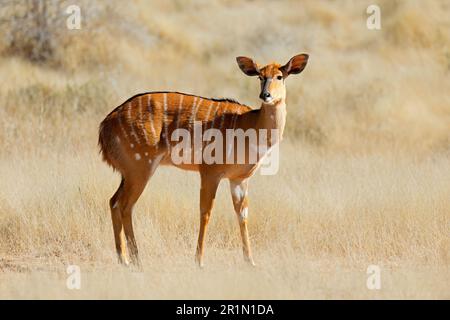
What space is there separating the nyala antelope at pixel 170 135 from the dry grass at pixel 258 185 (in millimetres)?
440

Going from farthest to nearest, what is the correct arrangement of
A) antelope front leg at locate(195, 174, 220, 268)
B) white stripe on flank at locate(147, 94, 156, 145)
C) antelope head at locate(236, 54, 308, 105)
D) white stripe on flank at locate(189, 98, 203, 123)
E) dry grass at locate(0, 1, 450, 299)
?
white stripe on flank at locate(189, 98, 203, 123) < white stripe on flank at locate(147, 94, 156, 145) < antelope front leg at locate(195, 174, 220, 268) < antelope head at locate(236, 54, 308, 105) < dry grass at locate(0, 1, 450, 299)

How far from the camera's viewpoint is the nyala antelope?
25.8 ft

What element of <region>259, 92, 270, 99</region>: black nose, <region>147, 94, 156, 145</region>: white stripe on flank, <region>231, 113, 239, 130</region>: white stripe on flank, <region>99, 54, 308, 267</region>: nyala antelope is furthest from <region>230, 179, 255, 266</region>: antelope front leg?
<region>259, 92, 270, 99</region>: black nose

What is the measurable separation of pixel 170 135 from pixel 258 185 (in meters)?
2.14

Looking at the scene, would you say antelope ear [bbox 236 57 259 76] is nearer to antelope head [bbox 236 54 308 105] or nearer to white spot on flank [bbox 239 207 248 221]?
antelope head [bbox 236 54 308 105]

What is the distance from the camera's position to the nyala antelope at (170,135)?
7855mm

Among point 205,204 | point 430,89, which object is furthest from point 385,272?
point 430,89

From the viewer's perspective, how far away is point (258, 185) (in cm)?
988

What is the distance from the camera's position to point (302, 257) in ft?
27.1

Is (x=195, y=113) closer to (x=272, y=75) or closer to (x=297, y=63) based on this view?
(x=272, y=75)

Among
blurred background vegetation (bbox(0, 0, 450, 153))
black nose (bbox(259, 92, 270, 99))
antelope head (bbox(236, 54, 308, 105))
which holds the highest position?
blurred background vegetation (bbox(0, 0, 450, 153))

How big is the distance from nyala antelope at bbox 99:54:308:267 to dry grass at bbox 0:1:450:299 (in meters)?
0.44

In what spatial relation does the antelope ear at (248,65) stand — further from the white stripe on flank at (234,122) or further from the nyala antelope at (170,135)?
the white stripe on flank at (234,122)

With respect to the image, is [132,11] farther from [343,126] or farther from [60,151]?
[60,151]
